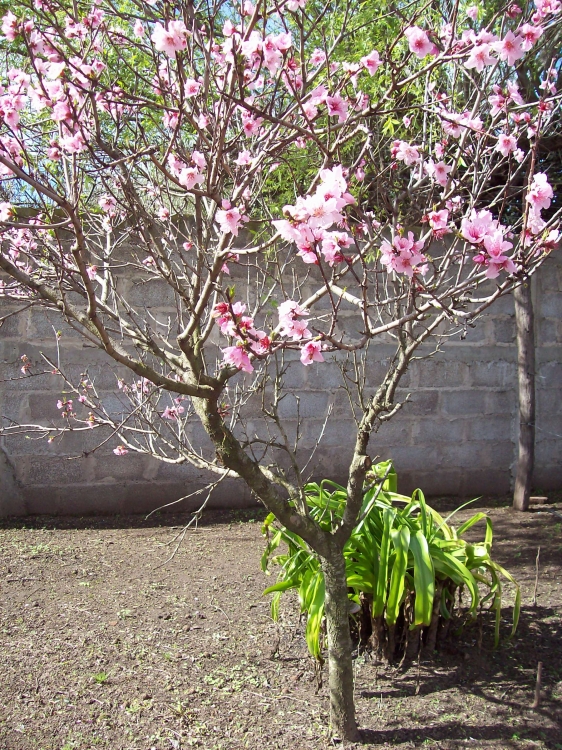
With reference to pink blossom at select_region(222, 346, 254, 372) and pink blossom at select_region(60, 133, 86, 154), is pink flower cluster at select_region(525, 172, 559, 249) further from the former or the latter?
pink blossom at select_region(60, 133, 86, 154)

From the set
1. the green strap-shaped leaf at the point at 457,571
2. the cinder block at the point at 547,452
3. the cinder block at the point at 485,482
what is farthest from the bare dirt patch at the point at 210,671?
the cinder block at the point at 547,452

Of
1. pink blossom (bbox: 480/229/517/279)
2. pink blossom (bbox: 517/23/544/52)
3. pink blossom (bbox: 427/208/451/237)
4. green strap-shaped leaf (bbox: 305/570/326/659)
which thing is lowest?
green strap-shaped leaf (bbox: 305/570/326/659)

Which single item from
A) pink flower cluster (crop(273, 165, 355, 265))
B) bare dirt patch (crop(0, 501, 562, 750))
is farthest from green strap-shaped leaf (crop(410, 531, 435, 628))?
pink flower cluster (crop(273, 165, 355, 265))

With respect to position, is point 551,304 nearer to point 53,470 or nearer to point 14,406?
point 53,470

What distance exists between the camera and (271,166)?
2.44m

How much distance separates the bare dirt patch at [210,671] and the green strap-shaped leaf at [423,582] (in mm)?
231

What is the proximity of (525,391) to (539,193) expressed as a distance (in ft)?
10.1

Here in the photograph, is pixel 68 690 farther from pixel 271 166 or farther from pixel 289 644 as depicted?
pixel 271 166

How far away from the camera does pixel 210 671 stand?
225 cm

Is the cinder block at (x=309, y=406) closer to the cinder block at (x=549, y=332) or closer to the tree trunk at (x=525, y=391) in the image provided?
the tree trunk at (x=525, y=391)

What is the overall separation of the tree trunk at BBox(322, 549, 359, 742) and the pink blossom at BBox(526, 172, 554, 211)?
1.06 m

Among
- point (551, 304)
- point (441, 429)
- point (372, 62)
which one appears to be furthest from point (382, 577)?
point (551, 304)

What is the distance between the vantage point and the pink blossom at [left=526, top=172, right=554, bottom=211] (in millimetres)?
1576

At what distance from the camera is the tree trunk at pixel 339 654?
1908 mm
